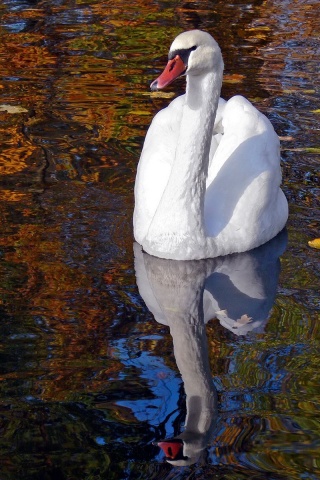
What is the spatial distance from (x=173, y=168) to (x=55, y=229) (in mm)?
952

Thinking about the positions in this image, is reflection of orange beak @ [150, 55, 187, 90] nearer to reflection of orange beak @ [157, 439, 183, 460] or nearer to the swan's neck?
the swan's neck

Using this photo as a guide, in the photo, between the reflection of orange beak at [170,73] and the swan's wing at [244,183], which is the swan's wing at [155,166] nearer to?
the swan's wing at [244,183]

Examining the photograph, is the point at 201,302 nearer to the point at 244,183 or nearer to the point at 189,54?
the point at 244,183

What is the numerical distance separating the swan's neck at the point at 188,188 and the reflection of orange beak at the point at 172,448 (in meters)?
2.42

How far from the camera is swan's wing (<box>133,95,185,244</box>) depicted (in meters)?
7.50

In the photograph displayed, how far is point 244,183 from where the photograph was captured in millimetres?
7375

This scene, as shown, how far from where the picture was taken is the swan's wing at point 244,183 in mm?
7285

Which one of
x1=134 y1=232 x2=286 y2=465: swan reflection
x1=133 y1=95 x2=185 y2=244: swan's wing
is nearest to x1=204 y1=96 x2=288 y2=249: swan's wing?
x1=134 y1=232 x2=286 y2=465: swan reflection

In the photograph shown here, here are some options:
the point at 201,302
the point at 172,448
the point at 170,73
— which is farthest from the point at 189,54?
the point at 172,448

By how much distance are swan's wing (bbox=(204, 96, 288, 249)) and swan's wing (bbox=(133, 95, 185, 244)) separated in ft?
1.06

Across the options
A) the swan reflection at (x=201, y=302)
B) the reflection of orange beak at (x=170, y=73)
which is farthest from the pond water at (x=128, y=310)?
the reflection of orange beak at (x=170, y=73)

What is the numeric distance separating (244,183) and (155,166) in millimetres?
683

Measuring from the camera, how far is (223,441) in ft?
16.1

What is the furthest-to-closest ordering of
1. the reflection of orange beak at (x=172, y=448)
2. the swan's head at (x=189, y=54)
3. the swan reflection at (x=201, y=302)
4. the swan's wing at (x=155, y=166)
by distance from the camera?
the swan's wing at (x=155, y=166)
the swan's head at (x=189, y=54)
the swan reflection at (x=201, y=302)
the reflection of orange beak at (x=172, y=448)
